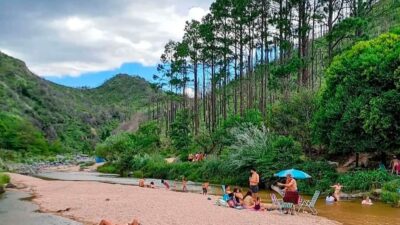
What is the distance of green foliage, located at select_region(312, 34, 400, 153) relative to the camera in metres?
26.5

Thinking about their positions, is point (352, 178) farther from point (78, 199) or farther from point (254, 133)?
point (78, 199)

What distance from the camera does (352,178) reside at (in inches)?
1056

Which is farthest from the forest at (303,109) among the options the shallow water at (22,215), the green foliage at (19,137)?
the green foliage at (19,137)

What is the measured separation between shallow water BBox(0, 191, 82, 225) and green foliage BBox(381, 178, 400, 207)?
1506cm

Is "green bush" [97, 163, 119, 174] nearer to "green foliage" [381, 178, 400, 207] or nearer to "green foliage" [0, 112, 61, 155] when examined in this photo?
"green foliage" [0, 112, 61, 155]

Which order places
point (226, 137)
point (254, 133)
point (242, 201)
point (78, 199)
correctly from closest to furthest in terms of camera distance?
point (242, 201) < point (78, 199) < point (254, 133) < point (226, 137)

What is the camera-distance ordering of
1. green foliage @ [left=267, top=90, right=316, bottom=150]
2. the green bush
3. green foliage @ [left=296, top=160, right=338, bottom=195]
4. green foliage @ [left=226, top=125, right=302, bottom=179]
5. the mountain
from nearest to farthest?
green foliage @ [left=296, top=160, right=338, bottom=195] < green foliage @ [left=226, top=125, right=302, bottom=179] < green foliage @ [left=267, top=90, right=316, bottom=150] < the green bush < the mountain

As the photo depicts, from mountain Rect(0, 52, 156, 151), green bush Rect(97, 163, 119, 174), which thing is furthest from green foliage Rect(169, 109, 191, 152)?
mountain Rect(0, 52, 156, 151)

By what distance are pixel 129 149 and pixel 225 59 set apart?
17163 millimetres

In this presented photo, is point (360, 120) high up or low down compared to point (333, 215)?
up

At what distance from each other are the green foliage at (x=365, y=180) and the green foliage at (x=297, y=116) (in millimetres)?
7376

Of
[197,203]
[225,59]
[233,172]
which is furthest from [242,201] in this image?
[225,59]

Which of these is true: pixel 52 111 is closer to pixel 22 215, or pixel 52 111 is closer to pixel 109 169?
pixel 109 169

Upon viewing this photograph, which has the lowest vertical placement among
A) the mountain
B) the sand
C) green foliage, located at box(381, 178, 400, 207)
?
the sand
